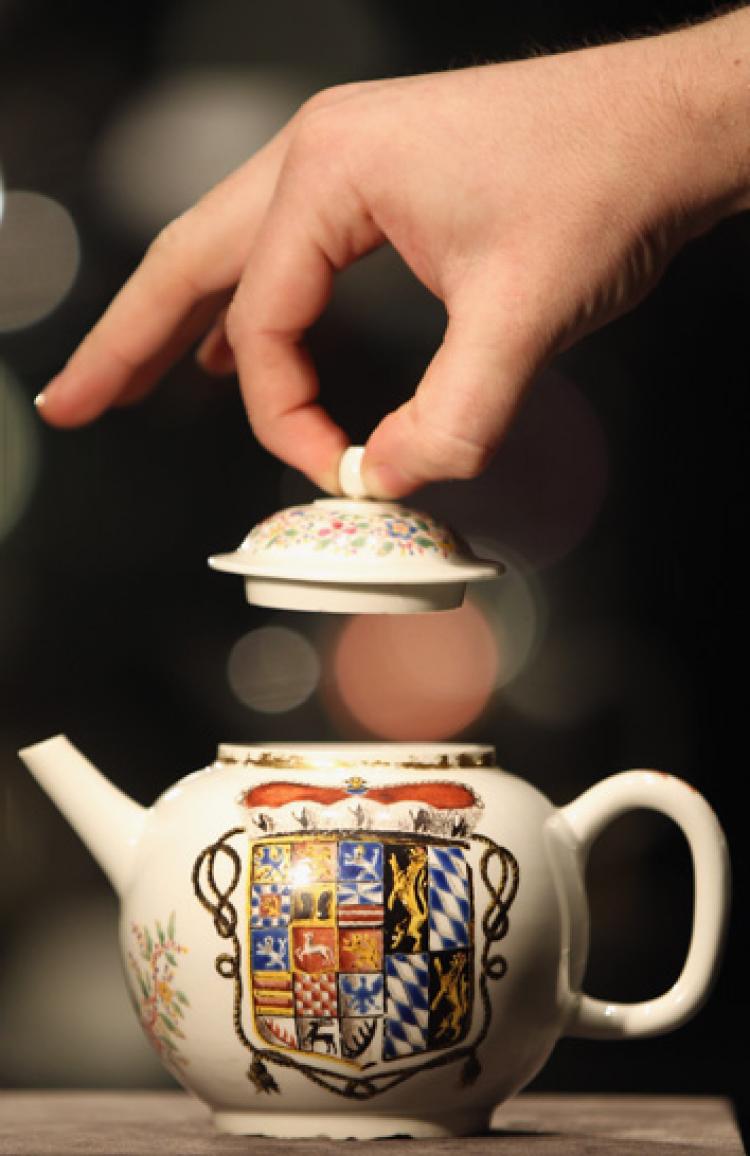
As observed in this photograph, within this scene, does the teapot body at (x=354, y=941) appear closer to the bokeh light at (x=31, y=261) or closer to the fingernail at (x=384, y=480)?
the fingernail at (x=384, y=480)

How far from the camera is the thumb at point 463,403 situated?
3.40 feet

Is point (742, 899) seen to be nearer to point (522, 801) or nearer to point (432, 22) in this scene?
point (432, 22)

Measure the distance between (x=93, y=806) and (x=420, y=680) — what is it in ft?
4.29

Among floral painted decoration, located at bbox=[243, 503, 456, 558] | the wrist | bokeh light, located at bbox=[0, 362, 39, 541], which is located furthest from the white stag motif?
bokeh light, located at bbox=[0, 362, 39, 541]

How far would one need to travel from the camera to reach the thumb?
3.40ft

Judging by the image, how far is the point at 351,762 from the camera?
1.03 metres

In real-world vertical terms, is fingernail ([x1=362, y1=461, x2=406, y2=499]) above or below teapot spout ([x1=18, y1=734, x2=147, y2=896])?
above

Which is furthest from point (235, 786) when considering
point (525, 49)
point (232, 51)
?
point (232, 51)

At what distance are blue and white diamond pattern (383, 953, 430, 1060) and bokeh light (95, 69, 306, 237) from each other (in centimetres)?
155

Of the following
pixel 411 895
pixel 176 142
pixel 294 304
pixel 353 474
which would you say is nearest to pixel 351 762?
pixel 411 895

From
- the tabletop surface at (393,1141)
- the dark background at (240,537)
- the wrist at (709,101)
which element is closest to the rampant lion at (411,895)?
the tabletop surface at (393,1141)

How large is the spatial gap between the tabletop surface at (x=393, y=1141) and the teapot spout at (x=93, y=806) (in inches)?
6.0

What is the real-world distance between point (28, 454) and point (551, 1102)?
134 centimetres

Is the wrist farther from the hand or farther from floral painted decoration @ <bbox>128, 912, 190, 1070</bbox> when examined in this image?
floral painted decoration @ <bbox>128, 912, 190, 1070</bbox>
